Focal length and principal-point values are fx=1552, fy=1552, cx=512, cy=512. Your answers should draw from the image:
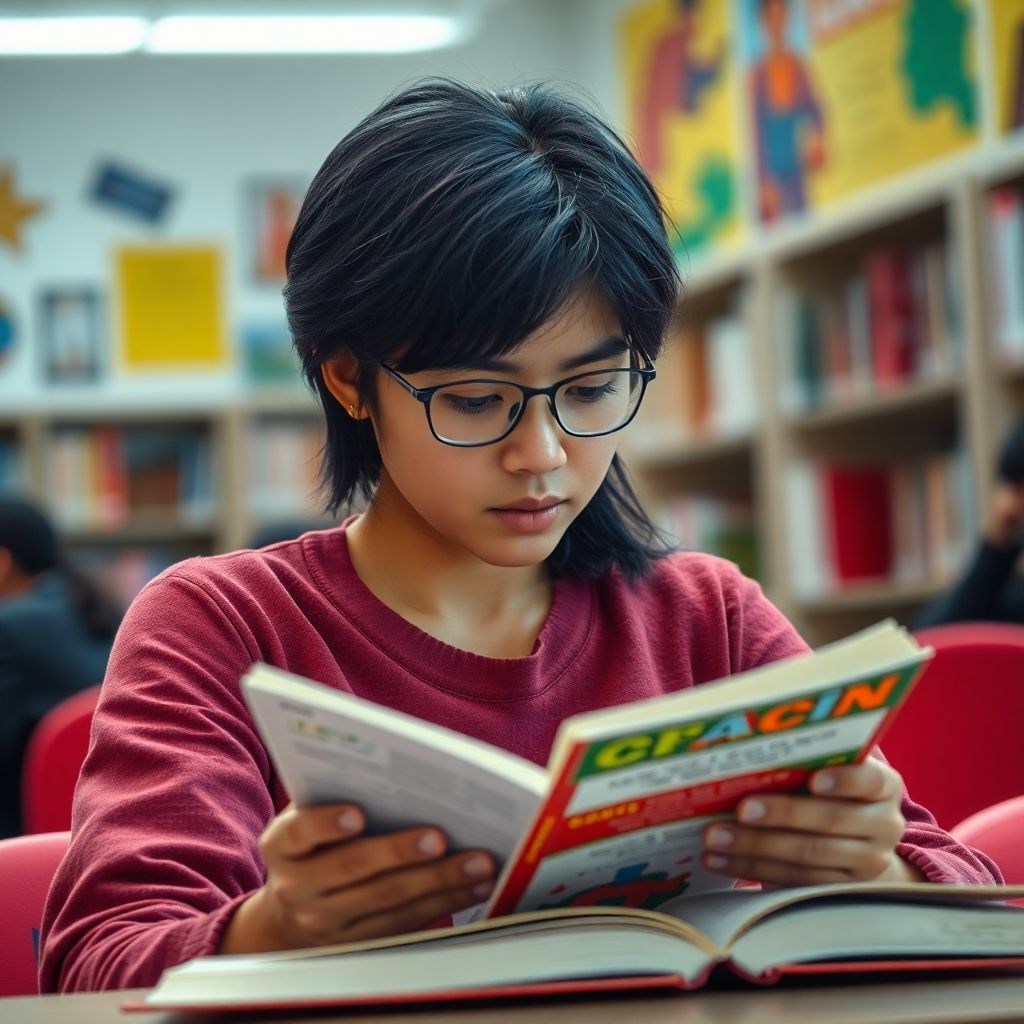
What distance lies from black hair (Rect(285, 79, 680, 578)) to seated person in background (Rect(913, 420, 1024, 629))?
1955 millimetres

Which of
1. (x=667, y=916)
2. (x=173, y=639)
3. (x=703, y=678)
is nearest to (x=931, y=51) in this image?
(x=703, y=678)

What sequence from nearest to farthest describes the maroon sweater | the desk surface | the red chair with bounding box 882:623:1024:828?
1. the desk surface
2. the maroon sweater
3. the red chair with bounding box 882:623:1024:828

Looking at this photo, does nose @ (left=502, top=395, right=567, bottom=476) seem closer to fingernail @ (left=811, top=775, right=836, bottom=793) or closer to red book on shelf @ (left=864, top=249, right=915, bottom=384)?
fingernail @ (left=811, top=775, right=836, bottom=793)

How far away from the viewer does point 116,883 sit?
3.01 feet

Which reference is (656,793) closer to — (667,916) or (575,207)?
(667,916)

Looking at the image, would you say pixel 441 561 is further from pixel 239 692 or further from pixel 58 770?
pixel 58 770

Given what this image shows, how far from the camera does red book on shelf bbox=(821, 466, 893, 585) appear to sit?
3732 mm

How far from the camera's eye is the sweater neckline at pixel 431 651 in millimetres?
1198

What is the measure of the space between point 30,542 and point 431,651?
262 cm

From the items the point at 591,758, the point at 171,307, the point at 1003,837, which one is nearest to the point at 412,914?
the point at 591,758

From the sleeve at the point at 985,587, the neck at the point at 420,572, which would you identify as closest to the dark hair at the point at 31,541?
the sleeve at the point at 985,587

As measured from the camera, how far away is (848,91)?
3.71 metres

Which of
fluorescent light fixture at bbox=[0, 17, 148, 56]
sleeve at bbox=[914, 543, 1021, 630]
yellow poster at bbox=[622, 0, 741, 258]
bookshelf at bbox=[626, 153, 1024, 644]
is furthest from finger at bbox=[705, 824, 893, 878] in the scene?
fluorescent light fixture at bbox=[0, 17, 148, 56]

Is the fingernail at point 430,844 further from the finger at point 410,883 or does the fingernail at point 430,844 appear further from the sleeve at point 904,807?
the sleeve at point 904,807
